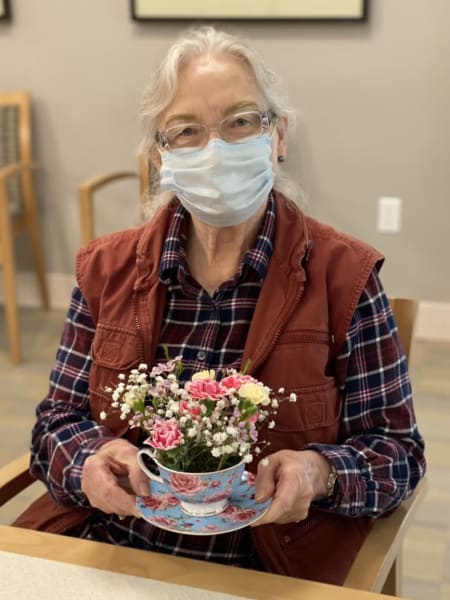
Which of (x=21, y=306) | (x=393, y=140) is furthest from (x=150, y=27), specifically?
(x=21, y=306)

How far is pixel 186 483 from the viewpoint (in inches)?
38.0

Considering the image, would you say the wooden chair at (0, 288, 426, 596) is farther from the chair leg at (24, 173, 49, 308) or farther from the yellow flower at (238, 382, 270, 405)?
the chair leg at (24, 173, 49, 308)

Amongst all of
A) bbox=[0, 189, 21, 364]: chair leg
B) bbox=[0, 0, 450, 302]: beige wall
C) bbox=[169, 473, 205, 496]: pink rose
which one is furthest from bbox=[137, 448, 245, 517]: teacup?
bbox=[0, 189, 21, 364]: chair leg

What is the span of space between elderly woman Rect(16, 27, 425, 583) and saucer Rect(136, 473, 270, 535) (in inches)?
2.4

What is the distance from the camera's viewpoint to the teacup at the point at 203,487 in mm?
A: 961

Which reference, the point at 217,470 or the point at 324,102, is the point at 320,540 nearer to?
the point at 217,470

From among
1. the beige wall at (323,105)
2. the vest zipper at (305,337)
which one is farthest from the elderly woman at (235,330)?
the beige wall at (323,105)

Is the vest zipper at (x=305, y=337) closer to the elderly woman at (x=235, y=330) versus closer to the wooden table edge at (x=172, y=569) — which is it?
the elderly woman at (x=235, y=330)

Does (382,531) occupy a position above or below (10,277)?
above

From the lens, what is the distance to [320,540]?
1224 mm

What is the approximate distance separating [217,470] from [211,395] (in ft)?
0.33

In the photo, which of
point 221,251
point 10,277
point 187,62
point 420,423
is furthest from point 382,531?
point 10,277

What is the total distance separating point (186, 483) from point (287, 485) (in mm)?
149

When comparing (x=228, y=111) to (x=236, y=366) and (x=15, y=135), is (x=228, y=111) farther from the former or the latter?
(x=15, y=135)
